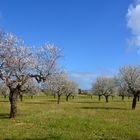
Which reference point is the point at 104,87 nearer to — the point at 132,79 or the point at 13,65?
the point at 132,79

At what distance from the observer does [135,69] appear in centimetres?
7700

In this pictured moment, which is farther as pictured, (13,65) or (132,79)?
(132,79)

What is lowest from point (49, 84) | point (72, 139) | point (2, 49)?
point (72, 139)

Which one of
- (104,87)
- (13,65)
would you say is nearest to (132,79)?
(13,65)

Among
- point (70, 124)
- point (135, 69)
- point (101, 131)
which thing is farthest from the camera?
point (135, 69)

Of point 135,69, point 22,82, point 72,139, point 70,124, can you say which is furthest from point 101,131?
point 135,69

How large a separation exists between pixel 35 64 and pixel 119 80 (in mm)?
37041

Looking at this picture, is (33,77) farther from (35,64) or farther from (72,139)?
(72,139)

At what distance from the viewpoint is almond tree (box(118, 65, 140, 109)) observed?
7425 centimetres

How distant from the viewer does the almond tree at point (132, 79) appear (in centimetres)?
7425

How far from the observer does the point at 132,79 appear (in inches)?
2955

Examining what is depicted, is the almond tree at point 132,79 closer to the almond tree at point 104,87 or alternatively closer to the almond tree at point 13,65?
the almond tree at point 13,65

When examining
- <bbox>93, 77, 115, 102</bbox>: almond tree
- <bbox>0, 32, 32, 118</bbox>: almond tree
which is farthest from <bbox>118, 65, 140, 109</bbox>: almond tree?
<bbox>93, 77, 115, 102</bbox>: almond tree

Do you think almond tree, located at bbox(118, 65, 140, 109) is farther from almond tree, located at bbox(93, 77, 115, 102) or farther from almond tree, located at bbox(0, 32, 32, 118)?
almond tree, located at bbox(93, 77, 115, 102)
